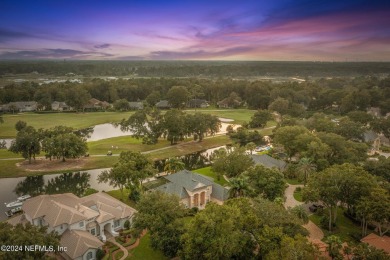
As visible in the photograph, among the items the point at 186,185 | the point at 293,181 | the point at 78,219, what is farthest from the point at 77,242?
the point at 293,181

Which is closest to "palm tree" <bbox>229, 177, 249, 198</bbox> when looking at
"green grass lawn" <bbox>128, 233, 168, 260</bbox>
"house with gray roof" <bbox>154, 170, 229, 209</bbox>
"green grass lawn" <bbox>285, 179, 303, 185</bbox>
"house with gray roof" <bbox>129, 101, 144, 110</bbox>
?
"house with gray roof" <bbox>154, 170, 229, 209</bbox>

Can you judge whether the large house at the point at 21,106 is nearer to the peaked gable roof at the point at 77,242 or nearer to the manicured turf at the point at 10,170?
the manicured turf at the point at 10,170

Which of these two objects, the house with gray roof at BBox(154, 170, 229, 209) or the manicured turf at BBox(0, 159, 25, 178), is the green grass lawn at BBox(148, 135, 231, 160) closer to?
the house with gray roof at BBox(154, 170, 229, 209)

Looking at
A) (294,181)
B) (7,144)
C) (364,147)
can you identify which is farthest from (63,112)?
(364,147)

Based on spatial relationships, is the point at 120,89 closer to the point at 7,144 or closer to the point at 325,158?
the point at 7,144

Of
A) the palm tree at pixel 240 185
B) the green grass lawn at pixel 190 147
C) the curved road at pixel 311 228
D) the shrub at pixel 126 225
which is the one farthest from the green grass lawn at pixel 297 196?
the green grass lawn at pixel 190 147
